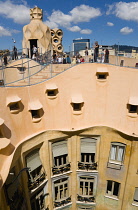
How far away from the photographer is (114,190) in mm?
16688

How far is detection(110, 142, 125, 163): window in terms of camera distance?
14.7 m

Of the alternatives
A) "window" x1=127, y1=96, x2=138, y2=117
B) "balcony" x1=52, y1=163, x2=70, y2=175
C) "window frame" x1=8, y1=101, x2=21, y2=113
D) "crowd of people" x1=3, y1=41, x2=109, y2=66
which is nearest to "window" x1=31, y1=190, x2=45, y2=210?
"balcony" x1=52, y1=163, x2=70, y2=175

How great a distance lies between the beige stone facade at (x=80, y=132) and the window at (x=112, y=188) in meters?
0.11

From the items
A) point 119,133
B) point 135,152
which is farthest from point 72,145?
point 135,152

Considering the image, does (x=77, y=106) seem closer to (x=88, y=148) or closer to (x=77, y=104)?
(x=77, y=104)

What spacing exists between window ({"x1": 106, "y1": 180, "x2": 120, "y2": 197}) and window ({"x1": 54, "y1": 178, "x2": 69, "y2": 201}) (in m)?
4.59

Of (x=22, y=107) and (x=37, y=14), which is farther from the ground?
(x=37, y=14)

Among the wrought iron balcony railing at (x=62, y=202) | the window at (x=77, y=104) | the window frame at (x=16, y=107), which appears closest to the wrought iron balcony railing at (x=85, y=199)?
the wrought iron balcony railing at (x=62, y=202)

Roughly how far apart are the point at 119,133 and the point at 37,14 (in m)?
26.8

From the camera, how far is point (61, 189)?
54.9ft

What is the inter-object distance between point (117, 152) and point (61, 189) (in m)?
7.40

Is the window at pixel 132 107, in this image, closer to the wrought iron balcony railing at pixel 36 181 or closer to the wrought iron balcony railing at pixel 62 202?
the wrought iron balcony railing at pixel 36 181

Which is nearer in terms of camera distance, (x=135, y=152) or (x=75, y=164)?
(x=135, y=152)

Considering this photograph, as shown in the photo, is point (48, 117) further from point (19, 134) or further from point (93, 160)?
point (93, 160)
